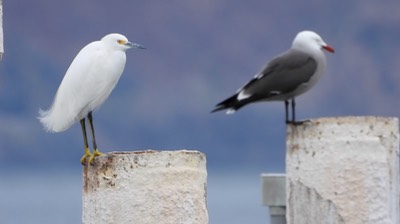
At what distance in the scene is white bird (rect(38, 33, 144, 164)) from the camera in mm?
7492

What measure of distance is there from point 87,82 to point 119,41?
45 centimetres

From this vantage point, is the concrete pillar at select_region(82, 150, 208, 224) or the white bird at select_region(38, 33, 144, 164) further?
the white bird at select_region(38, 33, 144, 164)

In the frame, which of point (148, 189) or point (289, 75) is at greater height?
point (289, 75)

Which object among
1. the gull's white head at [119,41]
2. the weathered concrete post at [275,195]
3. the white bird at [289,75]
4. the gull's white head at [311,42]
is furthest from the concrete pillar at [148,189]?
the weathered concrete post at [275,195]

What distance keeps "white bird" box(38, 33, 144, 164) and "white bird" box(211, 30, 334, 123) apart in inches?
84.0

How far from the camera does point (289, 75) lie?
32.7ft

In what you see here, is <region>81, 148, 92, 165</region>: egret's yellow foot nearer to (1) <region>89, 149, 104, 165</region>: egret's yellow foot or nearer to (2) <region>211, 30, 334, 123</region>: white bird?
(1) <region>89, 149, 104, 165</region>: egret's yellow foot

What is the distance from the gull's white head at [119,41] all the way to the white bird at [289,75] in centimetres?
211

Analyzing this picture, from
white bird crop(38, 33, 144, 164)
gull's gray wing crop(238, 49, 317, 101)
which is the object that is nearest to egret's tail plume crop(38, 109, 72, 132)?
white bird crop(38, 33, 144, 164)

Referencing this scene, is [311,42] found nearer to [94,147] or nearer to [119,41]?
[119,41]

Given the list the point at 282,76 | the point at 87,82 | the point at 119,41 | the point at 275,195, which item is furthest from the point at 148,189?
the point at 275,195

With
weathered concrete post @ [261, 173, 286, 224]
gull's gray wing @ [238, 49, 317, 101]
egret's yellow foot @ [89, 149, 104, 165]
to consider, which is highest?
gull's gray wing @ [238, 49, 317, 101]

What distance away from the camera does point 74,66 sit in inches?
295

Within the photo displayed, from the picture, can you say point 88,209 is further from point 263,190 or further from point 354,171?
point 263,190
